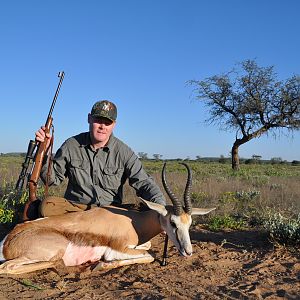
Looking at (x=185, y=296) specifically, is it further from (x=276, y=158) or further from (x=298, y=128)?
(x=276, y=158)

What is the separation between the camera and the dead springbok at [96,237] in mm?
4594

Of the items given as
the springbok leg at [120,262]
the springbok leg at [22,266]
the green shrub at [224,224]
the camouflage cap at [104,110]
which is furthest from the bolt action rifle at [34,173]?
the green shrub at [224,224]

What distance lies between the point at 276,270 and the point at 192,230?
6.57 ft

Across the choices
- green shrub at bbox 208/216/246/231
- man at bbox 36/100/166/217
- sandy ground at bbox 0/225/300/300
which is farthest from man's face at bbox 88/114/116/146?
green shrub at bbox 208/216/246/231

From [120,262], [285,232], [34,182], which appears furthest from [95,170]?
[285,232]

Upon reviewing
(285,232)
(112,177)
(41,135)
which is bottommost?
(285,232)

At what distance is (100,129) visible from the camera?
579 centimetres

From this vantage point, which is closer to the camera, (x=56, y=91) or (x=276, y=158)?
(x=56, y=91)

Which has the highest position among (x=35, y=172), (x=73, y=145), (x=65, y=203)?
(x=73, y=145)

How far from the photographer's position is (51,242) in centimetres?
470

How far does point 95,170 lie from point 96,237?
3.98ft

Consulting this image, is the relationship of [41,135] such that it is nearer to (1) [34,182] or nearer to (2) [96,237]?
(1) [34,182]

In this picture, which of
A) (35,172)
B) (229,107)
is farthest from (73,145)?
(229,107)

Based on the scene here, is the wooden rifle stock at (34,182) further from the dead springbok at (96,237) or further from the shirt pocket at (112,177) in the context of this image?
the shirt pocket at (112,177)
